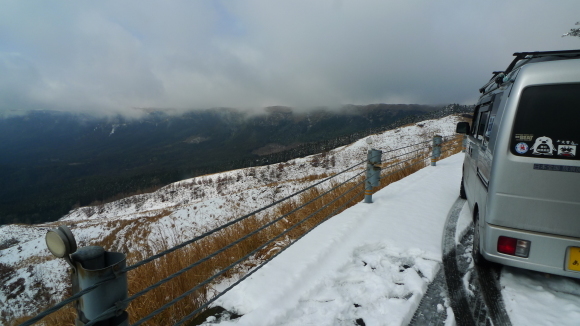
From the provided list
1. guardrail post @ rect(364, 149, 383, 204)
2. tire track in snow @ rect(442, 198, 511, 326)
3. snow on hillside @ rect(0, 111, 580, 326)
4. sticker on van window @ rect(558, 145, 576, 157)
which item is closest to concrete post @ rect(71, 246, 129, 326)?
snow on hillside @ rect(0, 111, 580, 326)

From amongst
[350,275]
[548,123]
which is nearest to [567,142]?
[548,123]

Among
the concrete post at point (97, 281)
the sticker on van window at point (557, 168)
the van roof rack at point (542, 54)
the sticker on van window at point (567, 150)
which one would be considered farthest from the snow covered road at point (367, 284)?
the van roof rack at point (542, 54)

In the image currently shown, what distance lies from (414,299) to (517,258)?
1.11 m

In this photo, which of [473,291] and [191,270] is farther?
[191,270]

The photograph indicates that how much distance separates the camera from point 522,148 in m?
2.50

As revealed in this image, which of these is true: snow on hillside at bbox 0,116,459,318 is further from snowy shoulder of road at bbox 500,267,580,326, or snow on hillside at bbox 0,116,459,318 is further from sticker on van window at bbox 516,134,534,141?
sticker on van window at bbox 516,134,534,141

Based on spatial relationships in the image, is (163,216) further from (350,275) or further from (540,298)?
(540,298)

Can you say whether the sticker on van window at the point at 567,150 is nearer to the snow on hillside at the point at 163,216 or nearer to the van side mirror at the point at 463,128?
the van side mirror at the point at 463,128

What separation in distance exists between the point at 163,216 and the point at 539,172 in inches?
1228

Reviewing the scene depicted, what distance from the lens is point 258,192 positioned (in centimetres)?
2683

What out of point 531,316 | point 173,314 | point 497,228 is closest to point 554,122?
point 497,228

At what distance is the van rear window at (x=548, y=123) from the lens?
7.68 feet

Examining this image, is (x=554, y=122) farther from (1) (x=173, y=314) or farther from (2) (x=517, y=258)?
(1) (x=173, y=314)

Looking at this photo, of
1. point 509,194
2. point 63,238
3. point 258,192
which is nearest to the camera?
point 63,238
